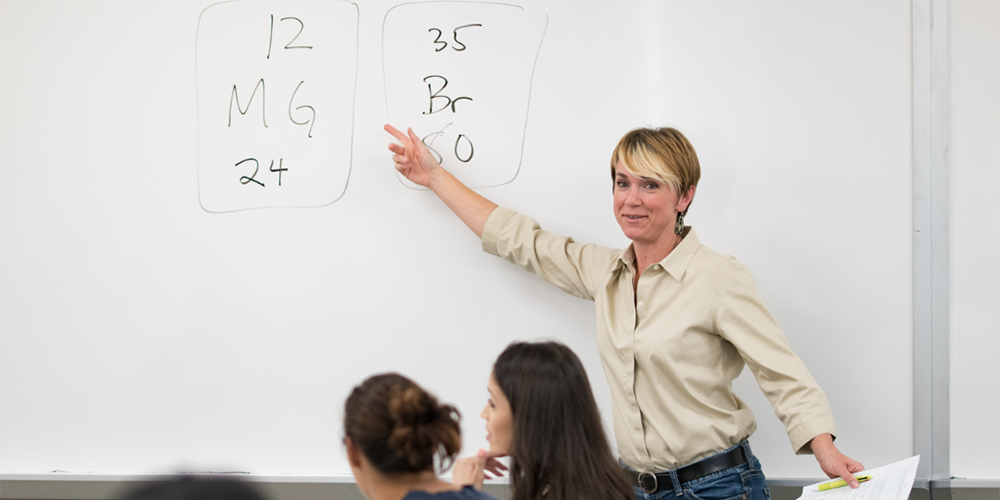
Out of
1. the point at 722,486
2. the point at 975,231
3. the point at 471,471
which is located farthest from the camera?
the point at 975,231

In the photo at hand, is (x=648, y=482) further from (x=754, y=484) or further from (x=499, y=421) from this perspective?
(x=499, y=421)

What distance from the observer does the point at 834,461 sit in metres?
1.10

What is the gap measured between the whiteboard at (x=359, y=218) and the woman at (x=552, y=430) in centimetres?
46

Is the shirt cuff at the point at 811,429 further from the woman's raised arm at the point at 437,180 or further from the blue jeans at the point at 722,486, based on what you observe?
the woman's raised arm at the point at 437,180

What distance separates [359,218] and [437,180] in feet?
0.70

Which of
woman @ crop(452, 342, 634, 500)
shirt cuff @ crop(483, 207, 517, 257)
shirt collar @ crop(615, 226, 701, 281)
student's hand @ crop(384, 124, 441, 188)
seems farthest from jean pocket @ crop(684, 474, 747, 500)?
student's hand @ crop(384, 124, 441, 188)

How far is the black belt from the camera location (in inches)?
46.6

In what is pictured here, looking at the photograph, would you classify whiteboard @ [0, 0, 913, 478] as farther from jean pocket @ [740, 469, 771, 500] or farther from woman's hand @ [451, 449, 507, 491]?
woman's hand @ [451, 449, 507, 491]

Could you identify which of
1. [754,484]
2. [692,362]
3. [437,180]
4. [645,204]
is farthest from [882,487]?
[437,180]

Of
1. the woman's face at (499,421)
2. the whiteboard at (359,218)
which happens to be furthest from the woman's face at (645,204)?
the woman's face at (499,421)

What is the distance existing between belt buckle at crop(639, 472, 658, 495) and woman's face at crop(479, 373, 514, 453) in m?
0.32

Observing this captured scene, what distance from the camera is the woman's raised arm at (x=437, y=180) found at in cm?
141

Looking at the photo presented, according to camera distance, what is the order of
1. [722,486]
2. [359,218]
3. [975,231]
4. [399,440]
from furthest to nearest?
1. [359,218]
2. [975,231]
3. [722,486]
4. [399,440]

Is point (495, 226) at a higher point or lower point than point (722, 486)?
higher
